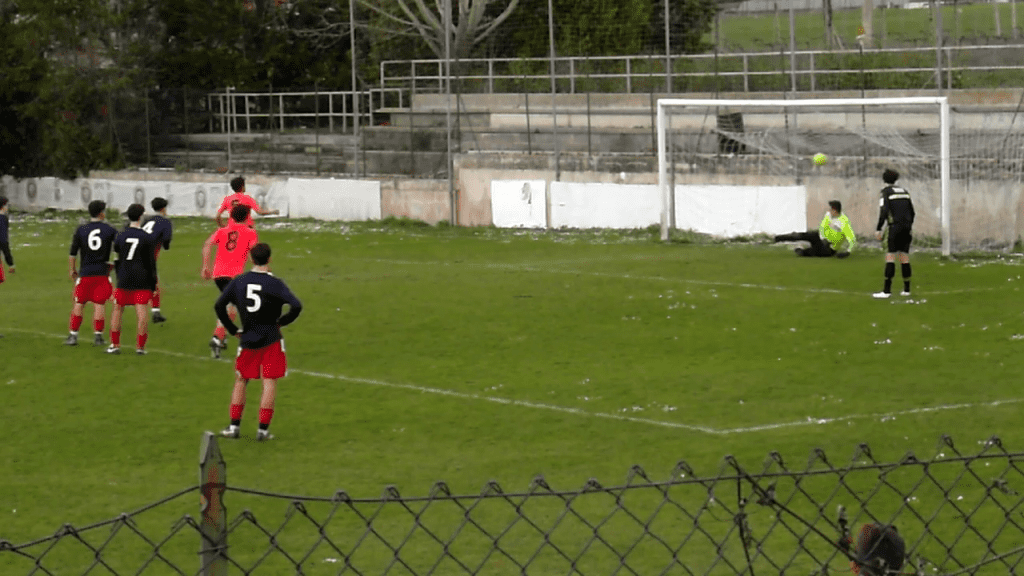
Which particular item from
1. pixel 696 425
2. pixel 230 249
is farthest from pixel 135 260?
pixel 696 425

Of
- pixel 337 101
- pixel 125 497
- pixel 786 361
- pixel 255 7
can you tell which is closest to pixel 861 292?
pixel 786 361

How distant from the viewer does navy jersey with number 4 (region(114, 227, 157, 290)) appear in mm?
16656

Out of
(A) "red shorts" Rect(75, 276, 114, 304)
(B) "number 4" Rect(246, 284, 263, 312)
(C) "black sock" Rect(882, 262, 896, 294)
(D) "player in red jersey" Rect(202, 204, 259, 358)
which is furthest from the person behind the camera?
(C) "black sock" Rect(882, 262, 896, 294)

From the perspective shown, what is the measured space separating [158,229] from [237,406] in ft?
16.1

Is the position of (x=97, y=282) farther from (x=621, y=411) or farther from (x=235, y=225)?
(x=621, y=411)

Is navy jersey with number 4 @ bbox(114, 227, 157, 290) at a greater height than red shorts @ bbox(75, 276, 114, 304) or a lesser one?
greater

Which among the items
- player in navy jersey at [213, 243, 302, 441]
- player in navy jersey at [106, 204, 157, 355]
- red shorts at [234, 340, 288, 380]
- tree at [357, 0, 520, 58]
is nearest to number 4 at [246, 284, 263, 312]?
player in navy jersey at [213, 243, 302, 441]

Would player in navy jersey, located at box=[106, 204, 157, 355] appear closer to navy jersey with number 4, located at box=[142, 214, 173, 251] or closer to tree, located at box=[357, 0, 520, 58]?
navy jersey with number 4, located at box=[142, 214, 173, 251]

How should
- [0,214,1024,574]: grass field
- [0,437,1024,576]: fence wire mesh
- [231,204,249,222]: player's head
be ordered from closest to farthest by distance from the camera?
1. [0,437,1024,576]: fence wire mesh
2. [0,214,1024,574]: grass field
3. [231,204,249,222]: player's head

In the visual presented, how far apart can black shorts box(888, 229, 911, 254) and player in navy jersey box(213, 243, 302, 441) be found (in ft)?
35.2

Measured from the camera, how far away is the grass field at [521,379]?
11.7 metres

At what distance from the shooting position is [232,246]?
16859mm

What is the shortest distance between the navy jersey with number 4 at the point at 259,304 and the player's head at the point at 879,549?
816 cm

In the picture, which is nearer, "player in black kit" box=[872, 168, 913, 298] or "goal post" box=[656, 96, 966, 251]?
"player in black kit" box=[872, 168, 913, 298]
